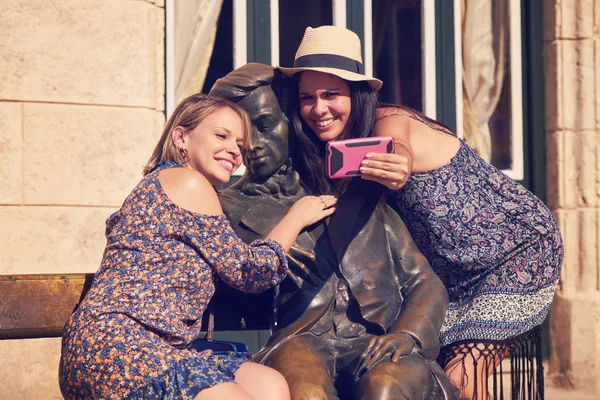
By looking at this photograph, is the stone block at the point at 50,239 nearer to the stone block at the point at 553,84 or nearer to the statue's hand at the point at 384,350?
the statue's hand at the point at 384,350

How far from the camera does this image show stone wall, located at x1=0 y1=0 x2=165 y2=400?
519 centimetres

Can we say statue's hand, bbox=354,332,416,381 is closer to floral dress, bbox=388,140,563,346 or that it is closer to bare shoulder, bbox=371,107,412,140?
floral dress, bbox=388,140,563,346

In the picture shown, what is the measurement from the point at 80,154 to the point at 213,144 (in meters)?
2.36

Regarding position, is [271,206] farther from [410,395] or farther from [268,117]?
[410,395]

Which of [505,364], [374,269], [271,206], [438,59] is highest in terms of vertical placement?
[438,59]

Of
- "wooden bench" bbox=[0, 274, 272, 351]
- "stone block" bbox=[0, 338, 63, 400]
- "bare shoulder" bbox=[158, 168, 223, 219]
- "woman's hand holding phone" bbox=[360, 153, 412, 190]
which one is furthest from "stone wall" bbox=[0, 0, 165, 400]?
"woman's hand holding phone" bbox=[360, 153, 412, 190]

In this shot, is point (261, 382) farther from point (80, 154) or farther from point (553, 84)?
point (553, 84)

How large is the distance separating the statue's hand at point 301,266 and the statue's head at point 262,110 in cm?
30

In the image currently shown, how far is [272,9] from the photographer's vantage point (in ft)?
20.2

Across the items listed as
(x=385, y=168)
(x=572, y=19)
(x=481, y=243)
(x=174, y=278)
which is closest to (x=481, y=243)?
(x=481, y=243)

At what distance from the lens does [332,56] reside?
11.3 feet

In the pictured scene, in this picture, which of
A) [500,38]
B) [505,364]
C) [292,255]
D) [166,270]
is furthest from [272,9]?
[166,270]

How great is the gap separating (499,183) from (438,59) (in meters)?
2.86

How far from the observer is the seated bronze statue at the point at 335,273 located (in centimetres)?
321
